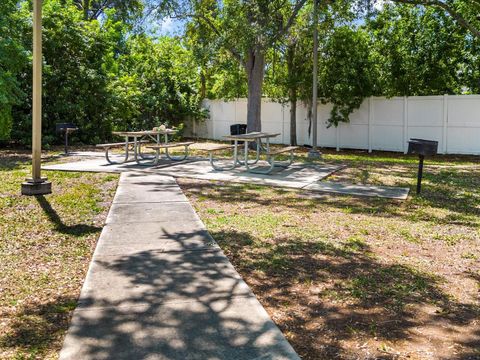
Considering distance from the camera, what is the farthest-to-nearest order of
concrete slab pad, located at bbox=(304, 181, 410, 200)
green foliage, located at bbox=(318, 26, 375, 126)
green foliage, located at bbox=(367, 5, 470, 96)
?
green foliage, located at bbox=(318, 26, 375, 126) < green foliage, located at bbox=(367, 5, 470, 96) < concrete slab pad, located at bbox=(304, 181, 410, 200)

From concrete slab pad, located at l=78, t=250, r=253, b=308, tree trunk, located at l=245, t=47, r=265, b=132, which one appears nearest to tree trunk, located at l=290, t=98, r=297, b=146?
tree trunk, located at l=245, t=47, r=265, b=132

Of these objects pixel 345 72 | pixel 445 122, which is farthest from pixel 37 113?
pixel 445 122

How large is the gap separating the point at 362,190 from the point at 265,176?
7.12ft

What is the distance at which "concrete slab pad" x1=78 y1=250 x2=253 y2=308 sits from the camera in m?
4.30

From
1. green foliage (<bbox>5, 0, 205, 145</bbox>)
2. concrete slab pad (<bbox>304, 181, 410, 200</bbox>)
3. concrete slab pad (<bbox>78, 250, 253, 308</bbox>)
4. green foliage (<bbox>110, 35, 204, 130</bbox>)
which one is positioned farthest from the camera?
green foliage (<bbox>110, 35, 204, 130</bbox>)

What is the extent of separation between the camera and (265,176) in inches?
437

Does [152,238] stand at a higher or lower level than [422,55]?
lower

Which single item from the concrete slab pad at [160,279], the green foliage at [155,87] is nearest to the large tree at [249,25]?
the green foliage at [155,87]

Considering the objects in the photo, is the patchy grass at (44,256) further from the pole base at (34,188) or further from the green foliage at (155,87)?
the green foliage at (155,87)

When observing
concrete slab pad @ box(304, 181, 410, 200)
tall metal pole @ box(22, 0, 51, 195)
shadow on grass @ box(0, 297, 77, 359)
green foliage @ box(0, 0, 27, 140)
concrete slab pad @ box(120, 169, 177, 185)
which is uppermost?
green foliage @ box(0, 0, 27, 140)

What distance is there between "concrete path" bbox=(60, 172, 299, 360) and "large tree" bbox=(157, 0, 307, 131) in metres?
10.5

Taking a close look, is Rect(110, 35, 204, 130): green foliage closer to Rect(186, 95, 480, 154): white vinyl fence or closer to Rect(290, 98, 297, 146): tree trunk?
Rect(186, 95, 480, 154): white vinyl fence

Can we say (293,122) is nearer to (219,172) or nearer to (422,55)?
(422,55)

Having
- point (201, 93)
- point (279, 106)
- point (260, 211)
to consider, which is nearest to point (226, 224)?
point (260, 211)
